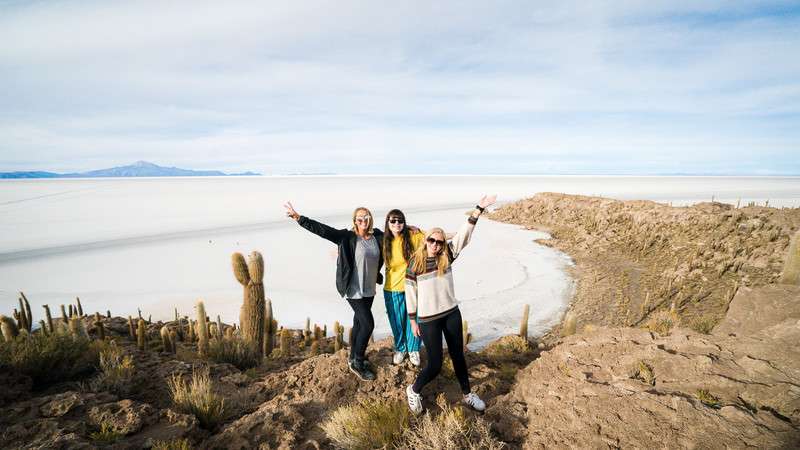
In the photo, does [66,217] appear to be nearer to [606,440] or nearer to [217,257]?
[217,257]

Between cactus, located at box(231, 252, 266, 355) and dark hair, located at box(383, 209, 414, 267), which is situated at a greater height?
dark hair, located at box(383, 209, 414, 267)

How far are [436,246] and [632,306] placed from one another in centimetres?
952

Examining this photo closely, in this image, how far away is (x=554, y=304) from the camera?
11086 millimetres

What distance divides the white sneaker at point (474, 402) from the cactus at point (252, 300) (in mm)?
3773

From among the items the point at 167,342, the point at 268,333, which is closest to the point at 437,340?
the point at 268,333

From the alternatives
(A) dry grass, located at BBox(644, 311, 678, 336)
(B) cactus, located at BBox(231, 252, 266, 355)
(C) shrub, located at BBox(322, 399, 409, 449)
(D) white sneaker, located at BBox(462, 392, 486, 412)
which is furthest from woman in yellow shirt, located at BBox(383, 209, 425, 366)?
(A) dry grass, located at BBox(644, 311, 678, 336)

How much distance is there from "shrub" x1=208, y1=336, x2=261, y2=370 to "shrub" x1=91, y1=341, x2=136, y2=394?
1172 mm

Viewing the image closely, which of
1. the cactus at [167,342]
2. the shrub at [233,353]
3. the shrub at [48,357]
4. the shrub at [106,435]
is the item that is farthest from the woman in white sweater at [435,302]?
the cactus at [167,342]

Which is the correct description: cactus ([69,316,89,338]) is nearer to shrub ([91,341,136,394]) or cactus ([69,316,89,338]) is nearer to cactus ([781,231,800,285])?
shrub ([91,341,136,394])

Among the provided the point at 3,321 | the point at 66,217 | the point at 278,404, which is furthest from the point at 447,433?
the point at 66,217

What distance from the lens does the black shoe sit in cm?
429

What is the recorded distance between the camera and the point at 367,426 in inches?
129

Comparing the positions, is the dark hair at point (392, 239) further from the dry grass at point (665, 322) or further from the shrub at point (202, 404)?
the dry grass at point (665, 322)

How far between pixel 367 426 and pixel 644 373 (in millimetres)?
2717
